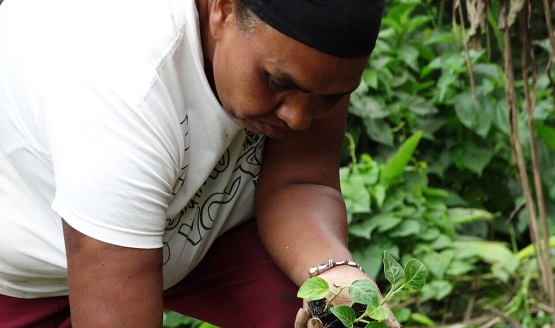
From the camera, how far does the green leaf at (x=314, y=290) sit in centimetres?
187

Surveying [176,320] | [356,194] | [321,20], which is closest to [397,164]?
[356,194]

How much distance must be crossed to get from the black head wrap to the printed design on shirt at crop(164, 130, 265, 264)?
517mm

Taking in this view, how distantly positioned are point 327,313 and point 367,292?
0.47ft

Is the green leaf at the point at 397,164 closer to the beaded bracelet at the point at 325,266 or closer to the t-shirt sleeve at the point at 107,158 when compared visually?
the beaded bracelet at the point at 325,266

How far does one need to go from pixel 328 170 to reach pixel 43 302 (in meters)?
0.71

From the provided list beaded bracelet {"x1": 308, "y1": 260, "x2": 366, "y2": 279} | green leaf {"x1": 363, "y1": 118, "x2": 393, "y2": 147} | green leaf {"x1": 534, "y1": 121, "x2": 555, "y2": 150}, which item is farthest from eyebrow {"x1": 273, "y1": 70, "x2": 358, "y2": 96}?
green leaf {"x1": 534, "y1": 121, "x2": 555, "y2": 150}

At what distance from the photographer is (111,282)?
1.94 meters

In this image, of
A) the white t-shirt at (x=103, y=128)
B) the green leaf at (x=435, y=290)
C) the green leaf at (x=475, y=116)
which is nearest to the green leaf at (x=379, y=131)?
the green leaf at (x=475, y=116)

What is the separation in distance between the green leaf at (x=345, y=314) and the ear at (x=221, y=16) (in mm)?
537

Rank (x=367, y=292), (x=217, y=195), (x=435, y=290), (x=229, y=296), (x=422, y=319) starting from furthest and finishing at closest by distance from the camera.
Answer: (x=435, y=290)
(x=422, y=319)
(x=229, y=296)
(x=217, y=195)
(x=367, y=292)

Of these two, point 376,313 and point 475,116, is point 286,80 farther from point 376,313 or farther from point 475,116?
point 475,116

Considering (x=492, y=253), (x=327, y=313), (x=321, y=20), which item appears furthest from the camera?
(x=492, y=253)

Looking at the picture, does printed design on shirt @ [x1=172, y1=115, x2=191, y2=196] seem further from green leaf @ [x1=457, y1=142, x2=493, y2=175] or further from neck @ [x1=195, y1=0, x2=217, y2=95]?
green leaf @ [x1=457, y1=142, x2=493, y2=175]

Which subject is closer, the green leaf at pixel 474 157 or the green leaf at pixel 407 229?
the green leaf at pixel 407 229
